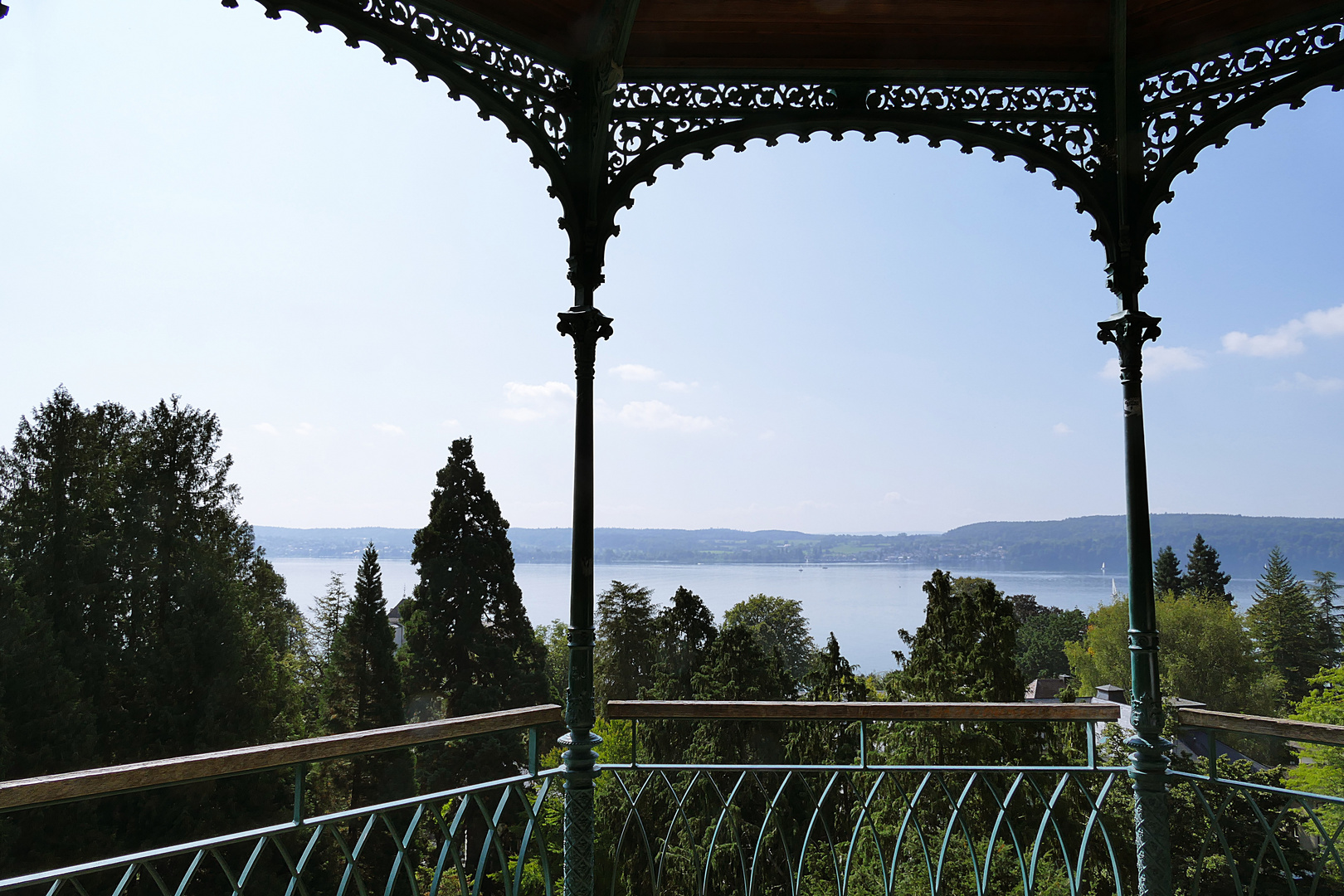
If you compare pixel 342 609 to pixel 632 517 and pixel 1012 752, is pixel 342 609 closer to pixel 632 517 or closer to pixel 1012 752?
pixel 1012 752

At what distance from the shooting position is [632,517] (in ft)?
174

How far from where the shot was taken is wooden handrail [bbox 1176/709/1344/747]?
212 centimetres

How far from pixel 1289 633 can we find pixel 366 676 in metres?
31.5

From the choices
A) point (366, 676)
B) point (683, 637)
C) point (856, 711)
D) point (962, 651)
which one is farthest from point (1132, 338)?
point (683, 637)

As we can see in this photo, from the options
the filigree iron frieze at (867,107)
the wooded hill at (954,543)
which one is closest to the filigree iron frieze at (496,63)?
the filigree iron frieze at (867,107)

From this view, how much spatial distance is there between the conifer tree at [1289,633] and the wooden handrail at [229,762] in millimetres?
33744

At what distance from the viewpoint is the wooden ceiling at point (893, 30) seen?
2.35m

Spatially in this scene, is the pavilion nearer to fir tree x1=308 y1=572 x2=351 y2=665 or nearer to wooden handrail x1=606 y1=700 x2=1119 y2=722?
wooden handrail x1=606 y1=700 x2=1119 y2=722

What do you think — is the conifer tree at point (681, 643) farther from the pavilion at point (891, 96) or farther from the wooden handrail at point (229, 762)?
the wooden handrail at point (229, 762)

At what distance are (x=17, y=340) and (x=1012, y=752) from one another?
1611 inches

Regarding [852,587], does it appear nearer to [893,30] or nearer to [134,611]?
[134,611]


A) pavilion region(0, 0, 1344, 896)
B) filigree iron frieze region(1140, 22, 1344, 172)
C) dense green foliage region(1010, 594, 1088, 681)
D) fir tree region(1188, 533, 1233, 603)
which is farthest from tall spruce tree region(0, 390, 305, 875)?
fir tree region(1188, 533, 1233, 603)

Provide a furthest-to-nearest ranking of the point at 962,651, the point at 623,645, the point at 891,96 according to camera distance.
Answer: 1. the point at 623,645
2. the point at 962,651
3. the point at 891,96

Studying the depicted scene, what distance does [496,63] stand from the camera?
2.33m
